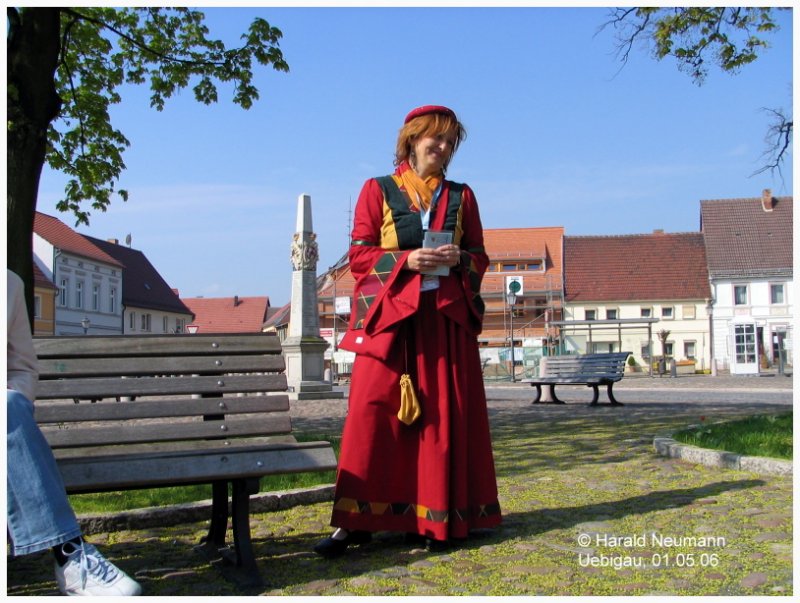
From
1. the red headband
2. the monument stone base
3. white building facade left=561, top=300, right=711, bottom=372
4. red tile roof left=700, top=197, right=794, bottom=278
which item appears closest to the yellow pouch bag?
the red headband

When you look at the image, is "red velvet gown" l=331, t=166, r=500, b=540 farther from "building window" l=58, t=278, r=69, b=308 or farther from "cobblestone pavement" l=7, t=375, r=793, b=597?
"building window" l=58, t=278, r=69, b=308

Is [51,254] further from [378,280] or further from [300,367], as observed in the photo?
[378,280]

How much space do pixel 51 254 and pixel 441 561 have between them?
5742 centimetres

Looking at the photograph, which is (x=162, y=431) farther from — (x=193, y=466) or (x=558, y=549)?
(x=558, y=549)

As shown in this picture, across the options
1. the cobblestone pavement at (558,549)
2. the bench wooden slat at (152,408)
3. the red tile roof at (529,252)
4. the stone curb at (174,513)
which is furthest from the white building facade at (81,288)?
the bench wooden slat at (152,408)

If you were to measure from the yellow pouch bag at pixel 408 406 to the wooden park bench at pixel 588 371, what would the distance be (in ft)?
35.0

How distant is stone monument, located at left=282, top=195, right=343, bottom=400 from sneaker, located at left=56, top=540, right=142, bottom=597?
1878 centimetres

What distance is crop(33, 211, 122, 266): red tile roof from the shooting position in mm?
57938

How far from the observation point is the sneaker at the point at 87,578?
322 cm

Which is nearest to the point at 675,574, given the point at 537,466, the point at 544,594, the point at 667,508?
the point at 544,594

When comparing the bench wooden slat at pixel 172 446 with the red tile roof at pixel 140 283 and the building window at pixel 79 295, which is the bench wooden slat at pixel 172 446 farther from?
the red tile roof at pixel 140 283

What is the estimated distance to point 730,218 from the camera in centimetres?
6412

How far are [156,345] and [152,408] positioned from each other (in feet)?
1.11

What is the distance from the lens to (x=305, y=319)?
896 inches
